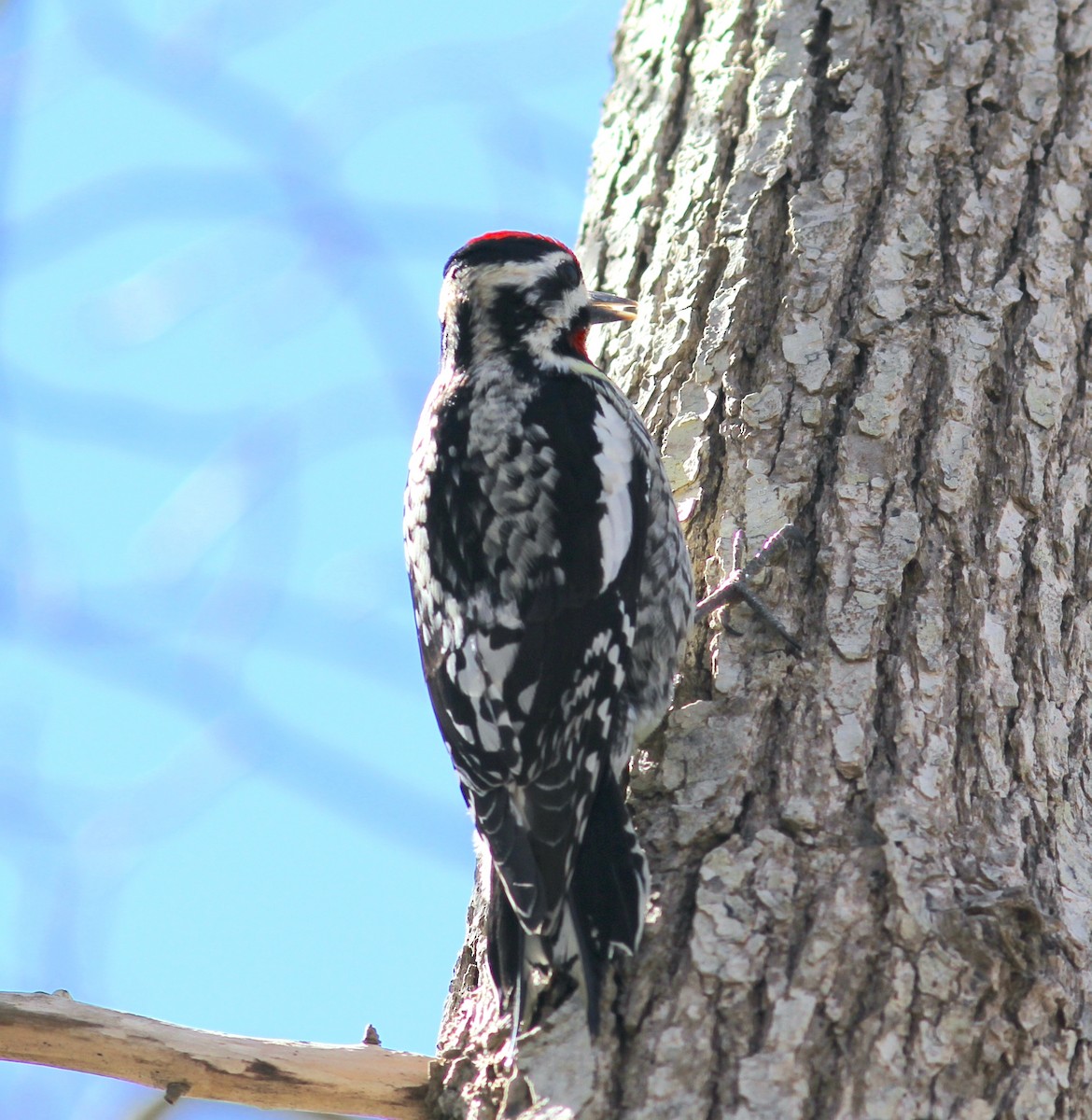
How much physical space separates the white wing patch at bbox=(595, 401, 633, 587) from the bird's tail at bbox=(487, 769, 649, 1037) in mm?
574

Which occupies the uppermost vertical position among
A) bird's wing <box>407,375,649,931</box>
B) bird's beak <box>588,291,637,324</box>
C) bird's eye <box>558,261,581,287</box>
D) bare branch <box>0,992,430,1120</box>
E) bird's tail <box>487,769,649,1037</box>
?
bird's eye <box>558,261,581,287</box>

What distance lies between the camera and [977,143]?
3.00m

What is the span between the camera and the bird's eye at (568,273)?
3.17 metres

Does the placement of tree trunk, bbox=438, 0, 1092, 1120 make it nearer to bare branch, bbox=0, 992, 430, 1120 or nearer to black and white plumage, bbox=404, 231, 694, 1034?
black and white plumage, bbox=404, 231, 694, 1034

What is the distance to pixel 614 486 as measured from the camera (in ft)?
9.01

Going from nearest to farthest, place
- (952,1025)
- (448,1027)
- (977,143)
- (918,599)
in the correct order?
(952,1025) < (448,1027) < (918,599) < (977,143)

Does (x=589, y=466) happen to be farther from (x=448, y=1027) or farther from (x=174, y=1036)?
(x=174, y=1036)

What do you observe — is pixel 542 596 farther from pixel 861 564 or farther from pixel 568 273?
pixel 568 273

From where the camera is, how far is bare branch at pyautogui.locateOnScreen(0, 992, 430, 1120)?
6.70 ft

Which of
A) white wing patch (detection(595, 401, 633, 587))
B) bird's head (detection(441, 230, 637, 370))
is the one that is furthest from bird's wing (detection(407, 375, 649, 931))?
bird's head (detection(441, 230, 637, 370))

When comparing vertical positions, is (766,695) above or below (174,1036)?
above

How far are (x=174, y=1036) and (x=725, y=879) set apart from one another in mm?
862

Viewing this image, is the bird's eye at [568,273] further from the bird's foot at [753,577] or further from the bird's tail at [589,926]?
the bird's tail at [589,926]

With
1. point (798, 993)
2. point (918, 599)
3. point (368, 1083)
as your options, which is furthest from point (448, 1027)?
point (918, 599)
